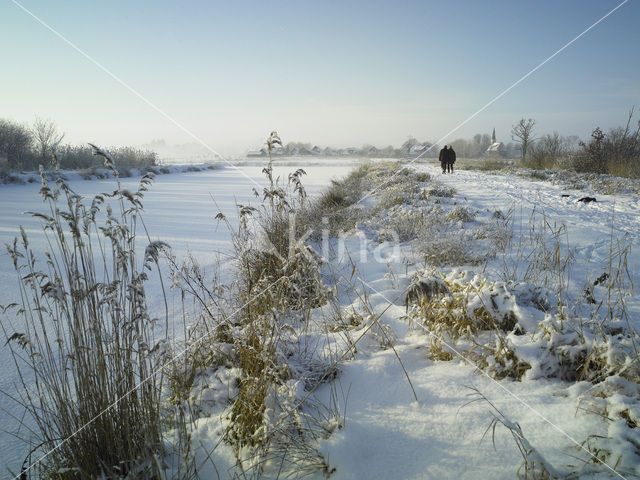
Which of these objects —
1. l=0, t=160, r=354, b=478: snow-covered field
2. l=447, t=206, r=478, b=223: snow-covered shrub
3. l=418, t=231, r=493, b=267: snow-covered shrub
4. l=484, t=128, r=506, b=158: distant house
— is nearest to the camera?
l=0, t=160, r=354, b=478: snow-covered field

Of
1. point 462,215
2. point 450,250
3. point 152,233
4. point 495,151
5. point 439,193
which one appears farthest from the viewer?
point 495,151

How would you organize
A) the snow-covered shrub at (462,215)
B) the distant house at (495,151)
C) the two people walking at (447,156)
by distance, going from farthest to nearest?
the distant house at (495,151), the two people walking at (447,156), the snow-covered shrub at (462,215)

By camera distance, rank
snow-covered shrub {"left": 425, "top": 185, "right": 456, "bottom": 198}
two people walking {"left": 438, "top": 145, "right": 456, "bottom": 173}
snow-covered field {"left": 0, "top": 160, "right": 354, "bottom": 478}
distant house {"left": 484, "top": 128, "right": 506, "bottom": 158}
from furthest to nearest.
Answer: distant house {"left": 484, "top": 128, "right": 506, "bottom": 158}
two people walking {"left": 438, "top": 145, "right": 456, "bottom": 173}
snow-covered shrub {"left": 425, "top": 185, "right": 456, "bottom": 198}
snow-covered field {"left": 0, "top": 160, "right": 354, "bottom": 478}

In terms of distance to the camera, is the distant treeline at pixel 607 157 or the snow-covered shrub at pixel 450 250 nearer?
the snow-covered shrub at pixel 450 250

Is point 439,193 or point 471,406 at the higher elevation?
point 439,193

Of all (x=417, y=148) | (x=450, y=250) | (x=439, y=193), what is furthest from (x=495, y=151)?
(x=450, y=250)

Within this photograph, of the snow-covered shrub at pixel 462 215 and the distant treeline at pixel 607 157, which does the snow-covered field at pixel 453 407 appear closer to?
the snow-covered shrub at pixel 462 215

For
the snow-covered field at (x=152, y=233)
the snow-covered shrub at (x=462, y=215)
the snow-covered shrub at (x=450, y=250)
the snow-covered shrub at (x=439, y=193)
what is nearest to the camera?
the snow-covered field at (x=152, y=233)

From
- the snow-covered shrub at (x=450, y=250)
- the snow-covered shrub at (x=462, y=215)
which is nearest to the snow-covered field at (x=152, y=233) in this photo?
the snow-covered shrub at (x=450, y=250)

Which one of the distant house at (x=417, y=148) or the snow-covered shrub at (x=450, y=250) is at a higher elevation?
the distant house at (x=417, y=148)

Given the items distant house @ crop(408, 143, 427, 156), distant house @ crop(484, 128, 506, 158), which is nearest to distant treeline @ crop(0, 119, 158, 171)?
distant house @ crop(408, 143, 427, 156)

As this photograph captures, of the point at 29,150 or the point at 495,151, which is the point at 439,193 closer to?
the point at 29,150

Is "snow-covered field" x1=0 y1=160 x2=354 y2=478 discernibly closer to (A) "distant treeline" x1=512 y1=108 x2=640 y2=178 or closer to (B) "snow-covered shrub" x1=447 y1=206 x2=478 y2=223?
(B) "snow-covered shrub" x1=447 y1=206 x2=478 y2=223

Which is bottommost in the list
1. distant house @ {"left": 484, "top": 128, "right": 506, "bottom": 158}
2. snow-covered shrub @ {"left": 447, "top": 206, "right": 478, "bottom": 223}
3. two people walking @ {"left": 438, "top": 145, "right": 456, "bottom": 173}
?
snow-covered shrub @ {"left": 447, "top": 206, "right": 478, "bottom": 223}
